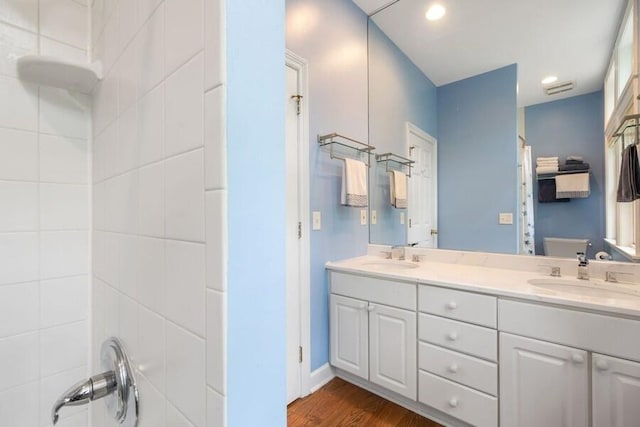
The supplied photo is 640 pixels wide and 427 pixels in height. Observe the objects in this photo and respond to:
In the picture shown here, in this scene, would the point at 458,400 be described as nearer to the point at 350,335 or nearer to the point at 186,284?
the point at 350,335

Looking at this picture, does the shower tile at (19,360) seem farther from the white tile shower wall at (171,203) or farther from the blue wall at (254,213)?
the blue wall at (254,213)

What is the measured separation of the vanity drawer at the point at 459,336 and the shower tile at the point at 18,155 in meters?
1.80

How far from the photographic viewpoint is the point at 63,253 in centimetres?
96

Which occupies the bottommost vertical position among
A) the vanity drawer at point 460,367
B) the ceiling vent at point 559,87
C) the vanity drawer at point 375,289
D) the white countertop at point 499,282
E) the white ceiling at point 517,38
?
the vanity drawer at point 460,367

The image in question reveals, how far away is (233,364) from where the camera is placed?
0.38 meters

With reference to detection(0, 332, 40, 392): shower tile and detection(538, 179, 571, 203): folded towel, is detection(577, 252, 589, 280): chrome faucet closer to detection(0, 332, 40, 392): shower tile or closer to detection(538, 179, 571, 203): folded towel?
detection(538, 179, 571, 203): folded towel

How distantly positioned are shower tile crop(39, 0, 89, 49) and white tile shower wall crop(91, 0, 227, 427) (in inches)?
14.0

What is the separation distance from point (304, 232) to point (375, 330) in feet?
2.52

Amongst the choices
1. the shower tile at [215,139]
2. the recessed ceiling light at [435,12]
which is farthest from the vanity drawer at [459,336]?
the recessed ceiling light at [435,12]

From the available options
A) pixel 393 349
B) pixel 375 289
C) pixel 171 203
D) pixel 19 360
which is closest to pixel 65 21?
pixel 171 203

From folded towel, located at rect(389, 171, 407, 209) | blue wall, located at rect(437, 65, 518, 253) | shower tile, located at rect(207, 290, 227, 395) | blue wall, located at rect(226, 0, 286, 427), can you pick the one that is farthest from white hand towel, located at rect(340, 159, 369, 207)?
shower tile, located at rect(207, 290, 227, 395)

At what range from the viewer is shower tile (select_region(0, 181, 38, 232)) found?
847mm

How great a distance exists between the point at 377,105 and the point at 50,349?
246cm

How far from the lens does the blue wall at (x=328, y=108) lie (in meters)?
1.85
